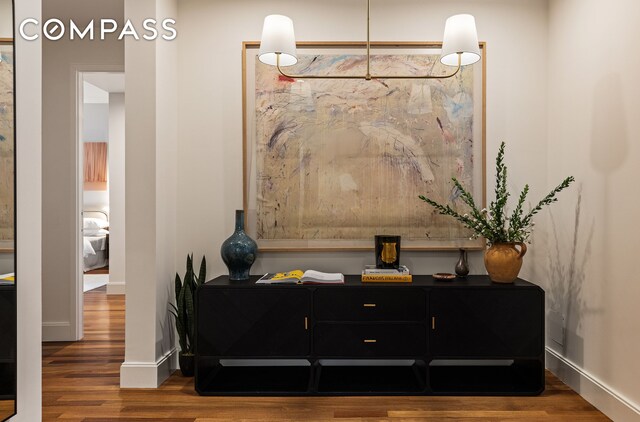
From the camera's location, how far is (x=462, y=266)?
3.08 m

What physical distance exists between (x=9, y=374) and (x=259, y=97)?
7.03ft

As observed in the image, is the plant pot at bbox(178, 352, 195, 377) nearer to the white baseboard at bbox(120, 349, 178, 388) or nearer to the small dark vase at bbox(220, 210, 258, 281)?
the white baseboard at bbox(120, 349, 178, 388)

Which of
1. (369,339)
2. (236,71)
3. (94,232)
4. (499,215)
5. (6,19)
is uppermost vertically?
(236,71)

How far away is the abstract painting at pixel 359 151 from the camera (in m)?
3.24

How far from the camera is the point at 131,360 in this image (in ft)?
9.72

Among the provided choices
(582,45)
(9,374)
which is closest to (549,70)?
(582,45)

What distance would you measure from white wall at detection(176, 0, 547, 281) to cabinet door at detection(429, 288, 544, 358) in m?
0.49

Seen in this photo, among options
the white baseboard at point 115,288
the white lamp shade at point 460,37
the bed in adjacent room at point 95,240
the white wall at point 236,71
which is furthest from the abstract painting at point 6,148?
the bed in adjacent room at point 95,240

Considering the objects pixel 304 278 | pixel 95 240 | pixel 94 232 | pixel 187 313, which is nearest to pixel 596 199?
pixel 304 278

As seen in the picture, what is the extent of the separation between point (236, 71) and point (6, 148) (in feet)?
6.15

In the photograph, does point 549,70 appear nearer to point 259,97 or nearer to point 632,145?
point 632,145

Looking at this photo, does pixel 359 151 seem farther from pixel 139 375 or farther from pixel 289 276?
pixel 139 375

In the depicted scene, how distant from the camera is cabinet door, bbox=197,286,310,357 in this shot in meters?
2.84

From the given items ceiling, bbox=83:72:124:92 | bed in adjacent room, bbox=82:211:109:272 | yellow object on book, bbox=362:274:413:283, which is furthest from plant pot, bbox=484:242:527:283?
bed in adjacent room, bbox=82:211:109:272
